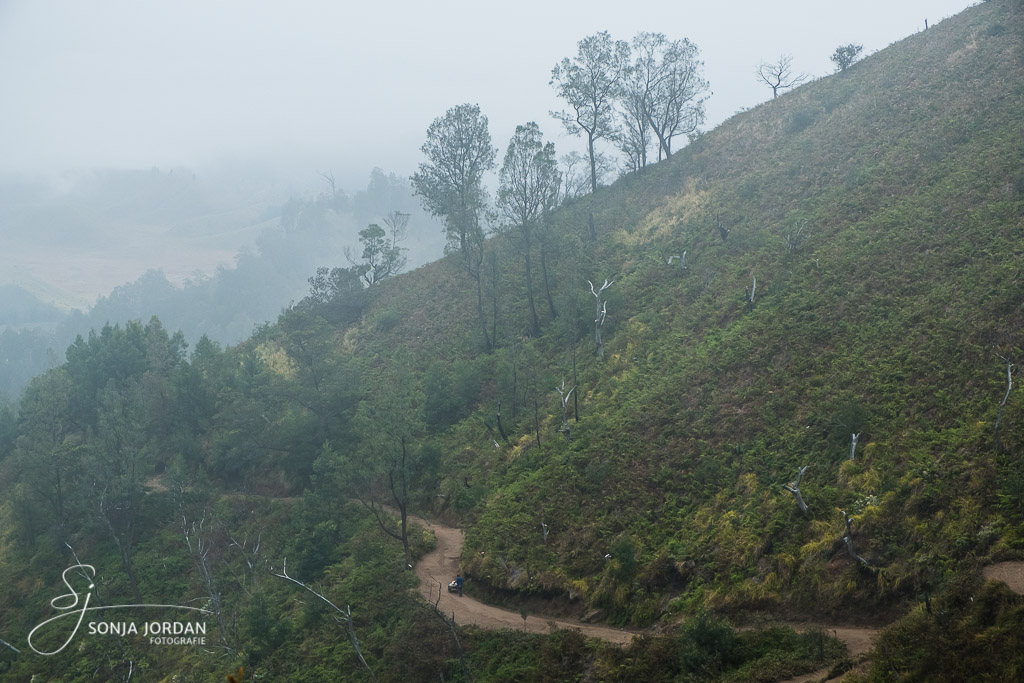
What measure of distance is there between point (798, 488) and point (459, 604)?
1368 centimetres

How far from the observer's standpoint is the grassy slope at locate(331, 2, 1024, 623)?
1956cm

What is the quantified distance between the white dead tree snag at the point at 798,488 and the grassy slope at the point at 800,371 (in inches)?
14.3

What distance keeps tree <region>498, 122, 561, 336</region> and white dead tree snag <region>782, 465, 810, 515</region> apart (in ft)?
80.2

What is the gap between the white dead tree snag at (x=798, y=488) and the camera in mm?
20844

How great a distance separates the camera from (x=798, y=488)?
21.8 m

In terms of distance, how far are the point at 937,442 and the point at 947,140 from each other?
25.6 meters

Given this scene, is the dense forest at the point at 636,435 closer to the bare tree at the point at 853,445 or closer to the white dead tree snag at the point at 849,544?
the white dead tree snag at the point at 849,544

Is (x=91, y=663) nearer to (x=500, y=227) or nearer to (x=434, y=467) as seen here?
(x=434, y=467)

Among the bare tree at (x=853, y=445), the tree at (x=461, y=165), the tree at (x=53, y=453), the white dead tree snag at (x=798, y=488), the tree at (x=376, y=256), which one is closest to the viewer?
the white dead tree snag at (x=798, y=488)

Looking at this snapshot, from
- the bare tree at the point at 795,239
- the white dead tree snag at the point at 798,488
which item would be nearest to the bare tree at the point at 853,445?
the white dead tree snag at the point at 798,488

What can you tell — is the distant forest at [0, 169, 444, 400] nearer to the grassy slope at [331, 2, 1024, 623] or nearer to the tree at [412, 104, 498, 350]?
the tree at [412, 104, 498, 350]

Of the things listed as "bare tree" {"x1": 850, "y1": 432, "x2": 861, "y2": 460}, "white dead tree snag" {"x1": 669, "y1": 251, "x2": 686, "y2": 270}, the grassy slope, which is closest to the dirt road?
the grassy slope

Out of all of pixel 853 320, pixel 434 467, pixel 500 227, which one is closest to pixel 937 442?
pixel 853 320

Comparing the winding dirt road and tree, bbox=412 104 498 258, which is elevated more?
tree, bbox=412 104 498 258
